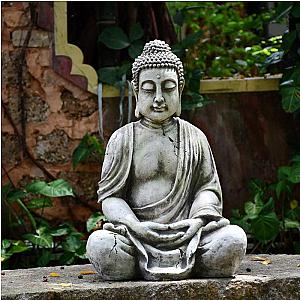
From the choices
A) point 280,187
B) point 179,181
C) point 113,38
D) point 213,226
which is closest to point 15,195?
point 113,38

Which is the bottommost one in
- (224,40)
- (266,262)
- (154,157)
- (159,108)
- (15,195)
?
(266,262)

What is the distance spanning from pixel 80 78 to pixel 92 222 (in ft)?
4.39

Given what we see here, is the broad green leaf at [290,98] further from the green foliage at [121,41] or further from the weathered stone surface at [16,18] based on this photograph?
the weathered stone surface at [16,18]

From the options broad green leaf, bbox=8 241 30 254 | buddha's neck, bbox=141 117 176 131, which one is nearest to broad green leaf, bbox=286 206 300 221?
broad green leaf, bbox=8 241 30 254

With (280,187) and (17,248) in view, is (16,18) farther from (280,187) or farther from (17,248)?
(280,187)

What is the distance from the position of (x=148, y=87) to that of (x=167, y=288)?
3.82 feet

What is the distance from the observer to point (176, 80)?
17.6ft

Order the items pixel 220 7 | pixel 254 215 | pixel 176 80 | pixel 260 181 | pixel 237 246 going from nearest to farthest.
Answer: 1. pixel 237 246
2. pixel 176 80
3. pixel 254 215
4. pixel 260 181
5. pixel 220 7

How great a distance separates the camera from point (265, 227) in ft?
24.3

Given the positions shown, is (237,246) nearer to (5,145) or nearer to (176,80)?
(176,80)

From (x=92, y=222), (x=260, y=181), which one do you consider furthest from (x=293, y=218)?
(x=92, y=222)

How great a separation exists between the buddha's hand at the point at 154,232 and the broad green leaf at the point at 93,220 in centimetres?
241

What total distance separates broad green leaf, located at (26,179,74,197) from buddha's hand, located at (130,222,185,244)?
2508 millimetres

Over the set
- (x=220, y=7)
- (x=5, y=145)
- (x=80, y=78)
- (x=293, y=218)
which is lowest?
(x=293, y=218)
